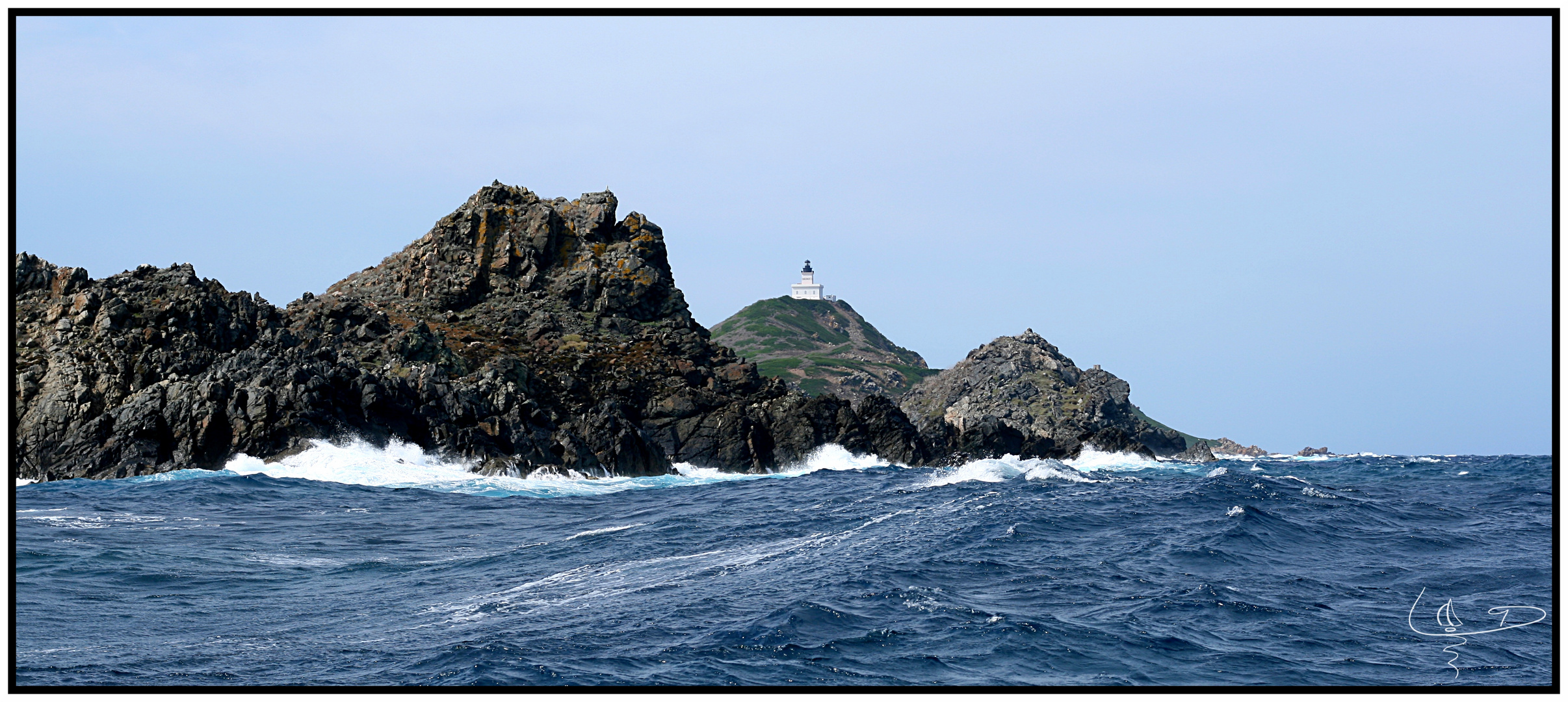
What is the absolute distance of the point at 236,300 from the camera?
53.2 meters

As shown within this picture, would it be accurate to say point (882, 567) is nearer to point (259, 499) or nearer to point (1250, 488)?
point (1250, 488)

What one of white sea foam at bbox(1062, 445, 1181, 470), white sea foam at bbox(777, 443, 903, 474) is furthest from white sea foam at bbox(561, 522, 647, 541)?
white sea foam at bbox(1062, 445, 1181, 470)

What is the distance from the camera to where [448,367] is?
203 ft

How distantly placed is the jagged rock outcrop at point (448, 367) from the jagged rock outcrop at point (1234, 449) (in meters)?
85.9

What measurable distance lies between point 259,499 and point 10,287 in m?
23.0

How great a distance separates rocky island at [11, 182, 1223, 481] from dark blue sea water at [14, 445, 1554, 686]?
1096cm

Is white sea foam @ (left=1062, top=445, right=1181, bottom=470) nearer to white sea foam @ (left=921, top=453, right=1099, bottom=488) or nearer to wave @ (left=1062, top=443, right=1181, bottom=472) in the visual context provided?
wave @ (left=1062, top=443, right=1181, bottom=472)

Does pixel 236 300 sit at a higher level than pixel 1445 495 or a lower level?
higher

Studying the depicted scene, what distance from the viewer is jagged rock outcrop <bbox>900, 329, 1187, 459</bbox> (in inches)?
4363

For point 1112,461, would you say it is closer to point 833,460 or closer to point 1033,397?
point 833,460

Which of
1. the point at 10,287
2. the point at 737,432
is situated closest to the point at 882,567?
the point at 10,287
